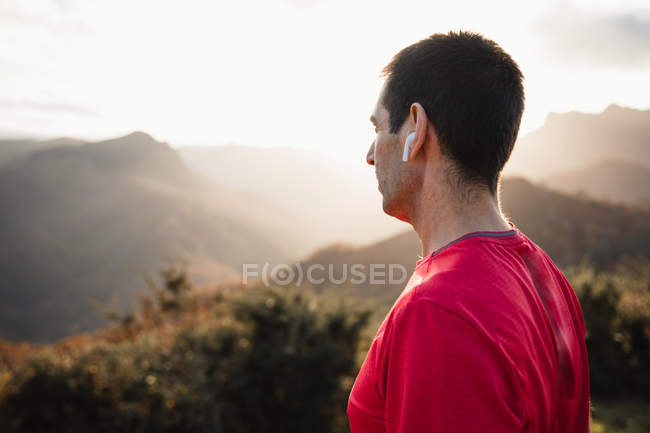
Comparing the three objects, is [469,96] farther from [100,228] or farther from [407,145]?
[100,228]

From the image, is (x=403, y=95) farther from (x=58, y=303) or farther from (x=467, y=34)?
(x=58, y=303)

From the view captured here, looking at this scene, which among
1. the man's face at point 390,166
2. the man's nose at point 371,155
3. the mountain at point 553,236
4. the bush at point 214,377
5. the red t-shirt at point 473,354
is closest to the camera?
the red t-shirt at point 473,354

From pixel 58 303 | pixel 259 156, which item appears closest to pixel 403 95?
pixel 58 303

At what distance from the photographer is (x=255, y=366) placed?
16.6 ft

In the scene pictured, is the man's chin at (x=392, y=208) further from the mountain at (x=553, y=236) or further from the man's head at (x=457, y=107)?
the mountain at (x=553, y=236)

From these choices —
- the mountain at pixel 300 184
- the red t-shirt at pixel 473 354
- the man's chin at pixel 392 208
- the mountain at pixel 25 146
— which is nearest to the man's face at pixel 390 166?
the man's chin at pixel 392 208

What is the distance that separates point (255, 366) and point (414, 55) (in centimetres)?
472

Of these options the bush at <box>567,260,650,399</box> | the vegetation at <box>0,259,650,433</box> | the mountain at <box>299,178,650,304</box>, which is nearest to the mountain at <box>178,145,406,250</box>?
the mountain at <box>299,178,650,304</box>

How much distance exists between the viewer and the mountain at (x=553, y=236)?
2186 centimetres

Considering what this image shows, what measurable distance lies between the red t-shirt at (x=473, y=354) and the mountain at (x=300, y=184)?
75.4 metres

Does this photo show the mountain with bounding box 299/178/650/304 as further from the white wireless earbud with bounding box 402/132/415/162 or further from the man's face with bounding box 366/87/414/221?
the white wireless earbud with bounding box 402/132/415/162

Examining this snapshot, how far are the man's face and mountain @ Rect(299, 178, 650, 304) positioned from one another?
1776 centimetres

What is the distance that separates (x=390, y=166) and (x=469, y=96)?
335 millimetres

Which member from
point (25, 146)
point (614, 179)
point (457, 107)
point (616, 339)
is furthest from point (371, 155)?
point (25, 146)
